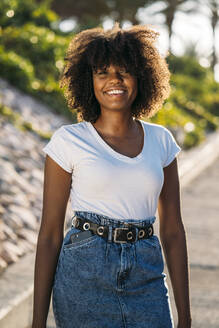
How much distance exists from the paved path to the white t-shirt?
2082mm

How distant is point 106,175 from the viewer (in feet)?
7.68

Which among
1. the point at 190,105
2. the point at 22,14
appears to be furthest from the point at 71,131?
the point at 190,105

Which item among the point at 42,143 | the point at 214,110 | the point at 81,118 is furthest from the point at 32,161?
the point at 214,110

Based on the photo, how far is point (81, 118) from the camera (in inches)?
104

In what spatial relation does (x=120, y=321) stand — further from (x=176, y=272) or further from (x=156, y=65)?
(x=156, y=65)

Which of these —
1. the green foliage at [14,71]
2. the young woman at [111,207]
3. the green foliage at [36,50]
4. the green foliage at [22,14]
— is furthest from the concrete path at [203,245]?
the green foliage at [22,14]

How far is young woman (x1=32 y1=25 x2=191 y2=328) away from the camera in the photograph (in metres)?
2.32

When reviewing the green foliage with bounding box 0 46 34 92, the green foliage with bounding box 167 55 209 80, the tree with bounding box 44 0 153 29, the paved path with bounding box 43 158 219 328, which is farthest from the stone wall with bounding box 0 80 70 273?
the tree with bounding box 44 0 153 29

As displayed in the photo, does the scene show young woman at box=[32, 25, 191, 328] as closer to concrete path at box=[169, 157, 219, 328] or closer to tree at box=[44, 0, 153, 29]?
concrete path at box=[169, 157, 219, 328]

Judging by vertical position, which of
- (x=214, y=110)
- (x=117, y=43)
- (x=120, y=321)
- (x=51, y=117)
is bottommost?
(x=120, y=321)

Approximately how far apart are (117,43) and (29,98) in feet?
30.8

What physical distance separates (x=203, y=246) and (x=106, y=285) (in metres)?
4.39

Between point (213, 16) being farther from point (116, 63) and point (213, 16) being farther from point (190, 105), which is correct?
point (116, 63)

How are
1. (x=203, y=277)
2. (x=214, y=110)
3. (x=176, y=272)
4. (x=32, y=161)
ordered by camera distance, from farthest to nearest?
1. (x=214, y=110)
2. (x=32, y=161)
3. (x=203, y=277)
4. (x=176, y=272)
